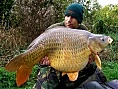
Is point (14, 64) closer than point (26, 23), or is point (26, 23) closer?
point (14, 64)

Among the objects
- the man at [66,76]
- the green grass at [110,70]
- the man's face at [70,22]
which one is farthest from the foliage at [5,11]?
the man's face at [70,22]

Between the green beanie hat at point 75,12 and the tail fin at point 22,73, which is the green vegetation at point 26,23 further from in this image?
the tail fin at point 22,73

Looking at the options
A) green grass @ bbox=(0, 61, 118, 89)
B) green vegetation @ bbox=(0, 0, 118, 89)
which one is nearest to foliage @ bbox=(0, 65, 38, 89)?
green grass @ bbox=(0, 61, 118, 89)

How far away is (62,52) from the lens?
125 inches

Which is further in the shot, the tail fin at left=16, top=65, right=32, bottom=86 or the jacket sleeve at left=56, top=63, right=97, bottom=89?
the jacket sleeve at left=56, top=63, right=97, bottom=89

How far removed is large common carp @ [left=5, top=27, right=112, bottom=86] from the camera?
3.18 metres

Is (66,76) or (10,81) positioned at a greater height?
(66,76)

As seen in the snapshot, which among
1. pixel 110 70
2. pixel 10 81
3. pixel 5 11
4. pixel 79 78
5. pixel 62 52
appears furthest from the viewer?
pixel 5 11

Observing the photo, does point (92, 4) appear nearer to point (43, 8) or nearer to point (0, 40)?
point (43, 8)

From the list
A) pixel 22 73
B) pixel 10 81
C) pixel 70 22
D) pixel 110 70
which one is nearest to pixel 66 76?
pixel 70 22

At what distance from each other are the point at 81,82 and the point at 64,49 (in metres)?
0.83

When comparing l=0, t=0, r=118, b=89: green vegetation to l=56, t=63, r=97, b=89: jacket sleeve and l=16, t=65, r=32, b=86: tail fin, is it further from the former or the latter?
l=16, t=65, r=32, b=86: tail fin

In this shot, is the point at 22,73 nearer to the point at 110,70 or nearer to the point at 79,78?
the point at 79,78

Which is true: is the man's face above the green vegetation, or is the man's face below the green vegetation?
above
